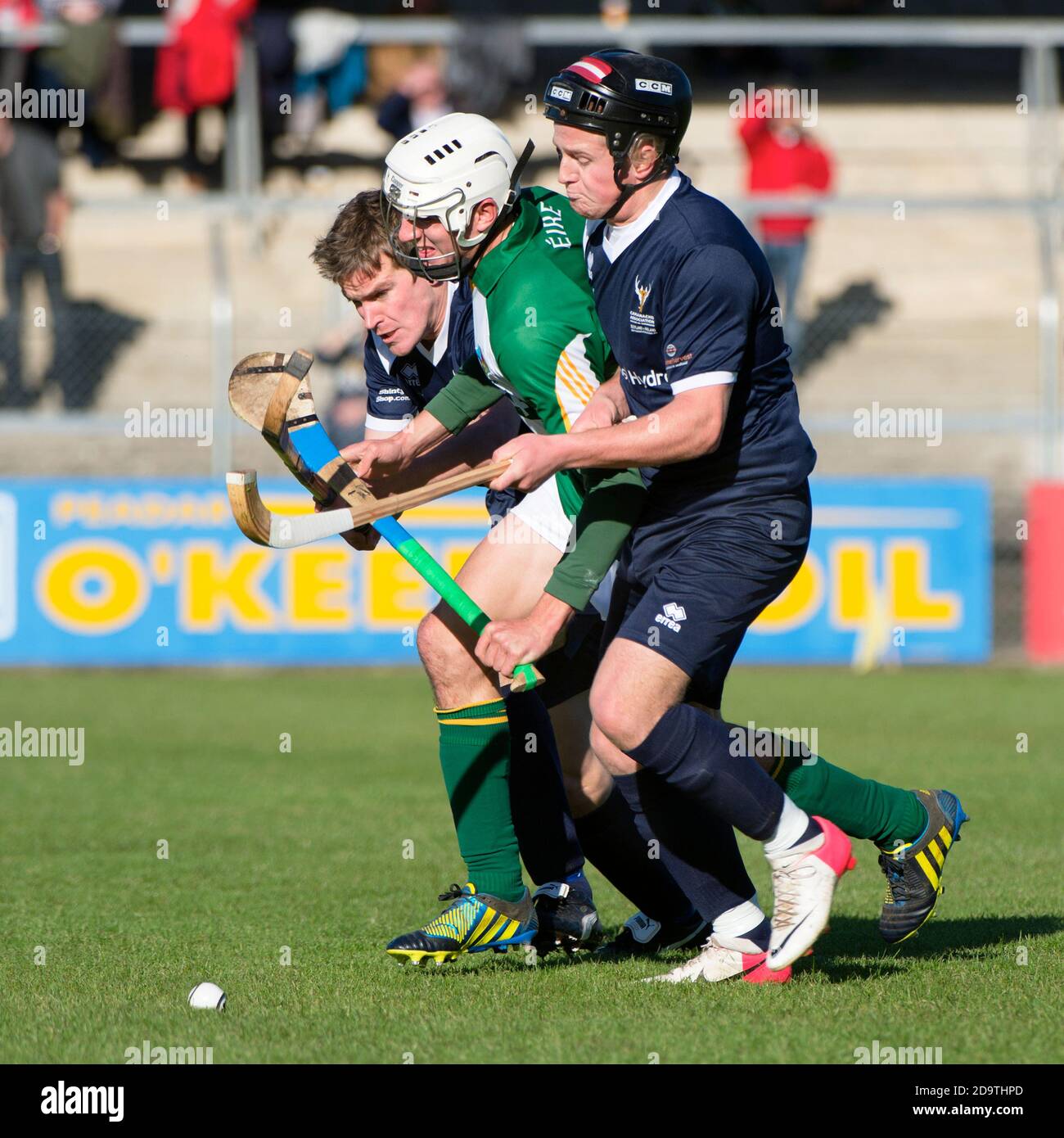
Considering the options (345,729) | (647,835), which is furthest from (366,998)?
(345,729)

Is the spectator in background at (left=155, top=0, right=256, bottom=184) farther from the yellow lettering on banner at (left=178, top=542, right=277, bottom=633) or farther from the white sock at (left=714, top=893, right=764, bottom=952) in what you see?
the white sock at (left=714, top=893, right=764, bottom=952)

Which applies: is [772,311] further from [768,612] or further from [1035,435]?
[1035,435]

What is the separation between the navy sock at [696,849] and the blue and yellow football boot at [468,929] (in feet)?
1.52

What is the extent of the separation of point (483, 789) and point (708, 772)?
854mm

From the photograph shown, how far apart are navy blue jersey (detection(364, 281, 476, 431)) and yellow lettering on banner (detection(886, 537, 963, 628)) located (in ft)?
26.7

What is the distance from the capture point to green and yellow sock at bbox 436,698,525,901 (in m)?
5.16

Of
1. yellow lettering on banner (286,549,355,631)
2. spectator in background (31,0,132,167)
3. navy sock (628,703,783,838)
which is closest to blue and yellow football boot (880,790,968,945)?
navy sock (628,703,783,838)

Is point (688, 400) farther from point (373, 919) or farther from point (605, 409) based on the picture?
point (373, 919)

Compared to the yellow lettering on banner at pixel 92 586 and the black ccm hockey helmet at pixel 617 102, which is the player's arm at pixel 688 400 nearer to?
the black ccm hockey helmet at pixel 617 102

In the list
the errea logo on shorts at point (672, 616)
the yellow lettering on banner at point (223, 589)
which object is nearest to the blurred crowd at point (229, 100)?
the yellow lettering on banner at point (223, 589)

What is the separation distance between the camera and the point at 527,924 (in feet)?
17.1

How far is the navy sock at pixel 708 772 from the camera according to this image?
4.55 meters

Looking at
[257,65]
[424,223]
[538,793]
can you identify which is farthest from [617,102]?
[257,65]

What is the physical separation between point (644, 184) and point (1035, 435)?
9973 mm
